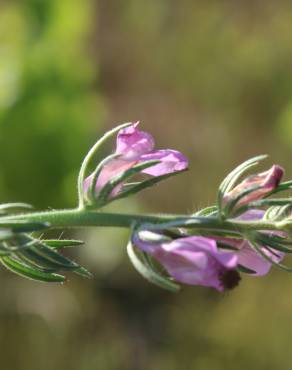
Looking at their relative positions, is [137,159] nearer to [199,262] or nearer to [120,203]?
[199,262]

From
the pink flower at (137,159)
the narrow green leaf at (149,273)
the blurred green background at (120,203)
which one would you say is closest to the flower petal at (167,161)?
the pink flower at (137,159)

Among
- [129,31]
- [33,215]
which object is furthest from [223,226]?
[129,31]

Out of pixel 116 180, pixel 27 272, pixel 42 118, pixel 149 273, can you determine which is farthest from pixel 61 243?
pixel 42 118

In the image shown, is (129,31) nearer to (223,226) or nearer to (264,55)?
(264,55)

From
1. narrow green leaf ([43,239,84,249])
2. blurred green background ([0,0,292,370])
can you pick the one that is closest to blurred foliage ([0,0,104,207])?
blurred green background ([0,0,292,370])

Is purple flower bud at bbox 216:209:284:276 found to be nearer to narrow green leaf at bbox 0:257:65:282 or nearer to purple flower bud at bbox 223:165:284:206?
purple flower bud at bbox 223:165:284:206

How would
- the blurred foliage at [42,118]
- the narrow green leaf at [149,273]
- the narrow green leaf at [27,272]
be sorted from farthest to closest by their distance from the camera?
the blurred foliage at [42,118]
the narrow green leaf at [27,272]
the narrow green leaf at [149,273]

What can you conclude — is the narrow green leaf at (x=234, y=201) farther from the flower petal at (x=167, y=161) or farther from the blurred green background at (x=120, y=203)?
the blurred green background at (x=120, y=203)
